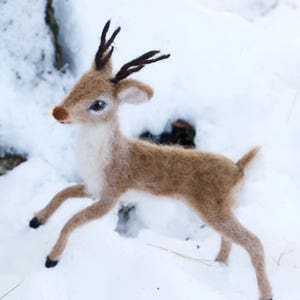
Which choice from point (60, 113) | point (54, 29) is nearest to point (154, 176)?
point (60, 113)

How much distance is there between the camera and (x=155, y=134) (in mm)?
3799

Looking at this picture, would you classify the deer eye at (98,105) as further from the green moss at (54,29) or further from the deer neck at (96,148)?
the green moss at (54,29)

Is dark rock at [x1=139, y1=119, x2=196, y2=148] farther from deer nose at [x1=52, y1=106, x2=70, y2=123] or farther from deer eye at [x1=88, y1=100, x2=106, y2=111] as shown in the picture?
deer nose at [x1=52, y1=106, x2=70, y2=123]

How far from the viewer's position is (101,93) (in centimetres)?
248

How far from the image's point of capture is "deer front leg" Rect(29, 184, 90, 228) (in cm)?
288

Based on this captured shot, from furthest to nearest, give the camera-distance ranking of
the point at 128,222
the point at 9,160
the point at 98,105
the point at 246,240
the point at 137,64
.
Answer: the point at 128,222 < the point at 9,160 < the point at 246,240 < the point at 98,105 < the point at 137,64

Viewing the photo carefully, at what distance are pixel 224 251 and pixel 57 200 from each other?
3.16 ft

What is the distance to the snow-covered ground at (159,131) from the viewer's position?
9.46 feet

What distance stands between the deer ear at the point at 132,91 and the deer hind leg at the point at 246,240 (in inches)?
28.1

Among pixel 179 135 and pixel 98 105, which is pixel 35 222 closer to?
pixel 98 105

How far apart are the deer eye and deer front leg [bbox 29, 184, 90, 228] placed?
529 mm

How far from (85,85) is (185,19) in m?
1.98

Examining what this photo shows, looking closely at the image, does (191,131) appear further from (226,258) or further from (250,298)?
(250,298)

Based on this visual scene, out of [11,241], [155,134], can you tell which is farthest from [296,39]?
[11,241]
